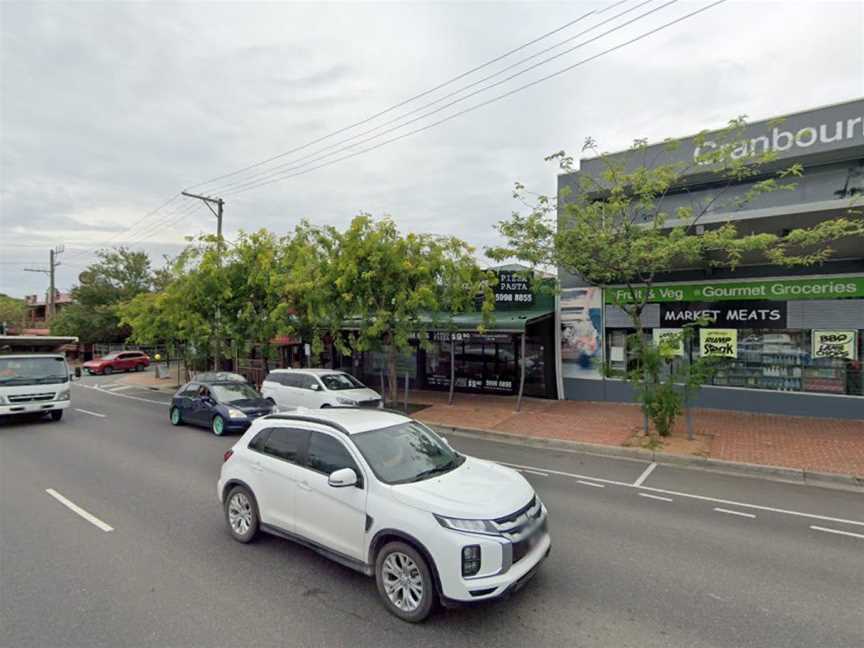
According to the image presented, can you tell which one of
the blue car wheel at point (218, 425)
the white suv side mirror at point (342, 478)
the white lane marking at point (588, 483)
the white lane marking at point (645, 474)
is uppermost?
the white suv side mirror at point (342, 478)

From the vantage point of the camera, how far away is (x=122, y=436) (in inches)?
490

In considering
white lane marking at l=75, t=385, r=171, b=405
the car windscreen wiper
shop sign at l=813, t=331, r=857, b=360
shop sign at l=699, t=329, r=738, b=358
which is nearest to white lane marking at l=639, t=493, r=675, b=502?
the car windscreen wiper

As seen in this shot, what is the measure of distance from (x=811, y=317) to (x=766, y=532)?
9.92 metres

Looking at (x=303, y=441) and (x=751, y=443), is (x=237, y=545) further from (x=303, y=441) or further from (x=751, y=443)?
(x=751, y=443)

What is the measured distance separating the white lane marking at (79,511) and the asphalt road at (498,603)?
58 millimetres

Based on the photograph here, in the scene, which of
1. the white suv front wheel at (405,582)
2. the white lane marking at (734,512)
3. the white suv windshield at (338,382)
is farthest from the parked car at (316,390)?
the white suv front wheel at (405,582)

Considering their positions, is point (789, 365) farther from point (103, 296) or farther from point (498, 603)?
point (103, 296)

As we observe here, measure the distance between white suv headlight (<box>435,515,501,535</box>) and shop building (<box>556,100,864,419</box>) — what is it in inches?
348

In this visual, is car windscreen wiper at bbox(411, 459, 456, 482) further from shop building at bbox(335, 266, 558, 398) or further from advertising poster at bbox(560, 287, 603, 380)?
advertising poster at bbox(560, 287, 603, 380)

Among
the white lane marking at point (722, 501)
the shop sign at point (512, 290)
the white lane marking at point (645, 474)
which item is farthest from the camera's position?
the shop sign at point (512, 290)

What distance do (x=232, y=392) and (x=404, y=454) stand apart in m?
10.0

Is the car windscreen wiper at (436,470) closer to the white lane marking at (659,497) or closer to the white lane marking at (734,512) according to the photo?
the white lane marking at (659,497)

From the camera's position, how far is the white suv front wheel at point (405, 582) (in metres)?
3.99

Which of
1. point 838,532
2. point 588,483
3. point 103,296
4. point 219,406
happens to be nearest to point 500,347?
point 219,406
